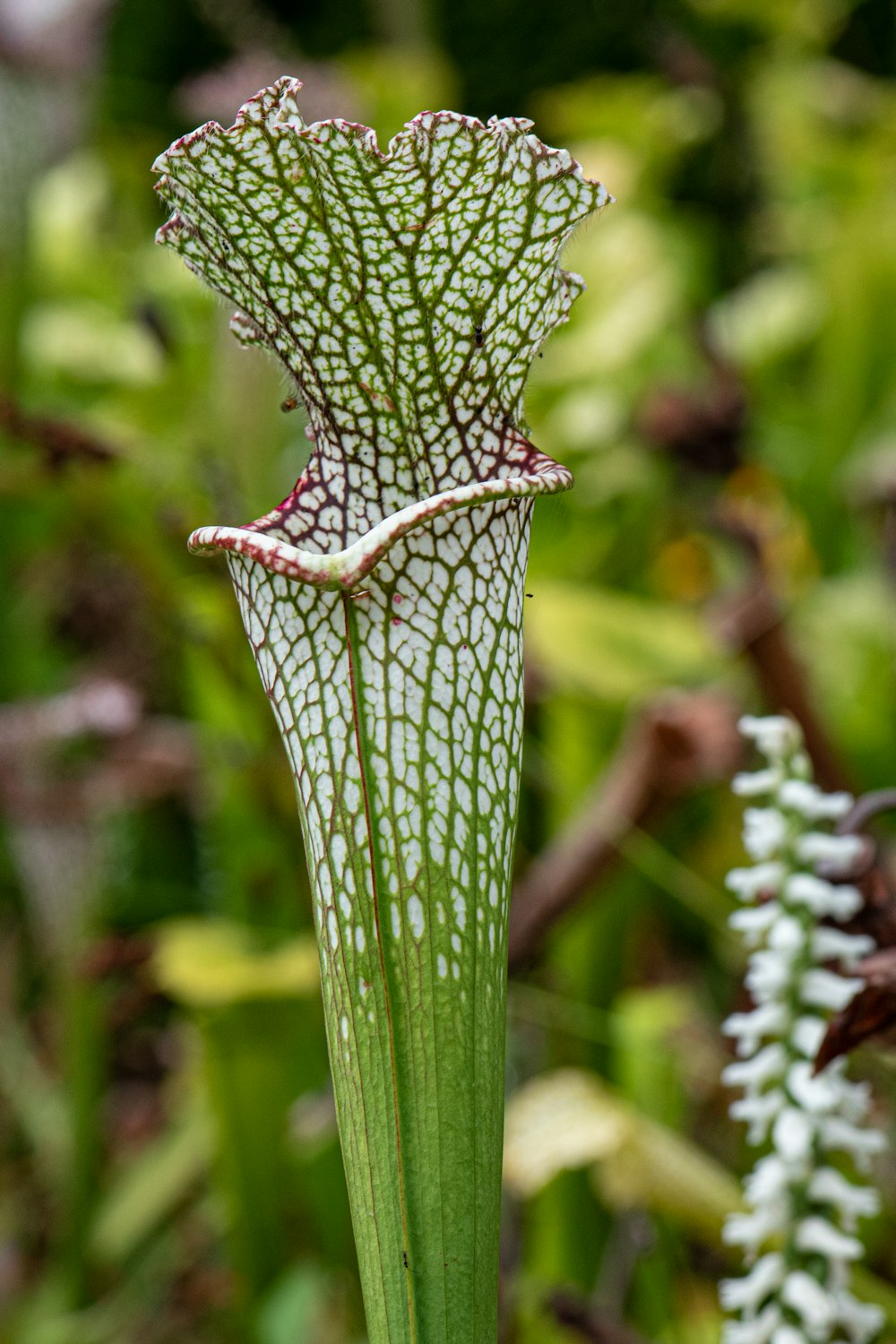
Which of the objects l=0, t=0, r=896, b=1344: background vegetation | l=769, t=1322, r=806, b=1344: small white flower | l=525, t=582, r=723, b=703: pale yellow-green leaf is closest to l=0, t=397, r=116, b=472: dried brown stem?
l=0, t=0, r=896, b=1344: background vegetation

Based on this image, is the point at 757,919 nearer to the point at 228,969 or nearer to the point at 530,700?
the point at 228,969

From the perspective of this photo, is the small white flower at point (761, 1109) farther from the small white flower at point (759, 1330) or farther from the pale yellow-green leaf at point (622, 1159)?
the pale yellow-green leaf at point (622, 1159)

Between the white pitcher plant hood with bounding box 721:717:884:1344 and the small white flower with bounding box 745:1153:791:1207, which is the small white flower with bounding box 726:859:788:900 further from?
the small white flower with bounding box 745:1153:791:1207

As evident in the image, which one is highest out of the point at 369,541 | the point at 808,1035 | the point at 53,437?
the point at 53,437

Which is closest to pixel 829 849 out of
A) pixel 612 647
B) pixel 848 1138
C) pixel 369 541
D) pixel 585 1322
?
pixel 848 1138

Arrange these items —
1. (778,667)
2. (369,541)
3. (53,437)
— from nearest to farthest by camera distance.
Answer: (369,541)
(53,437)
(778,667)

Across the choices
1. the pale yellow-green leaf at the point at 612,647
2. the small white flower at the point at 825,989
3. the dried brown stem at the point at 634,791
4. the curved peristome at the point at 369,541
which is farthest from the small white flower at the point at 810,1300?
the pale yellow-green leaf at the point at 612,647
